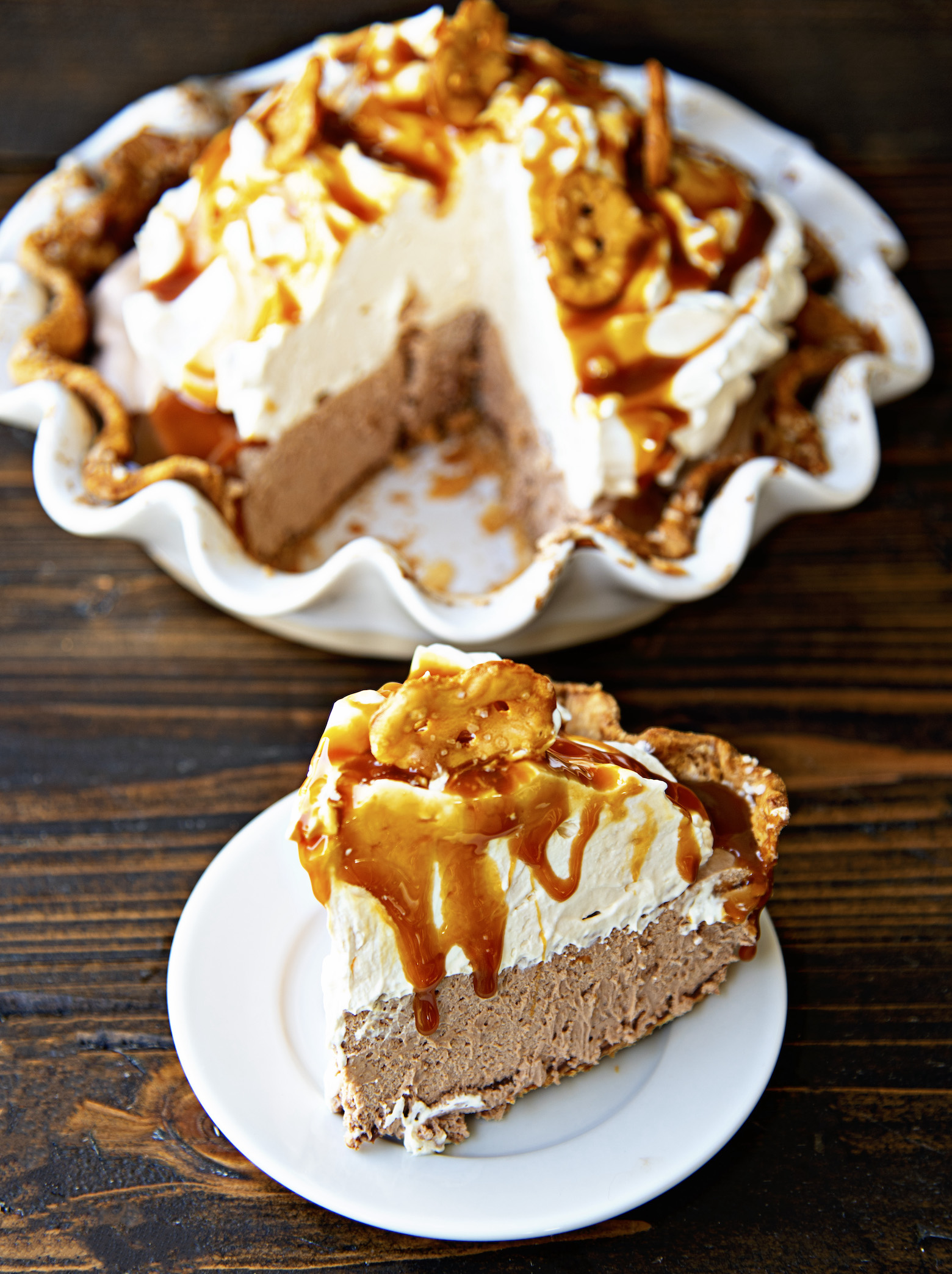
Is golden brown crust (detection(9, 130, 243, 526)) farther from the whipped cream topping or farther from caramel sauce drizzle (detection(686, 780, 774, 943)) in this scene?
caramel sauce drizzle (detection(686, 780, 774, 943))

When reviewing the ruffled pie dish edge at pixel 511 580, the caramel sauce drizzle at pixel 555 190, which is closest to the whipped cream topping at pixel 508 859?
the ruffled pie dish edge at pixel 511 580

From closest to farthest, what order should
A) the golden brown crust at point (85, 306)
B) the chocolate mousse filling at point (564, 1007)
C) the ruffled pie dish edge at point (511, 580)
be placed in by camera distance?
the chocolate mousse filling at point (564, 1007), the ruffled pie dish edge at point (511, 580), the golden brown crust at point (85, 306)

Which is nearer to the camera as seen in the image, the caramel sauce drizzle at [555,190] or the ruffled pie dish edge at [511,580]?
the ruffled pie dish edge at [511,580]

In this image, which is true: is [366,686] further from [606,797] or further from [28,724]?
[606,797]

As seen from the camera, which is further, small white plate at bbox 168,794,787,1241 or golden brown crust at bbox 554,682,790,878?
golden brown crust at bbox 554,682,790,878

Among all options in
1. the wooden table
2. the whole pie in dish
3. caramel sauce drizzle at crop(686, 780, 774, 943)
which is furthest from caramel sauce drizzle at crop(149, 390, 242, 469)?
caramel sauce drizzle at crop(686, 780, 774, 943)

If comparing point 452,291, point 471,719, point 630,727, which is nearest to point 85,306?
point 452,291

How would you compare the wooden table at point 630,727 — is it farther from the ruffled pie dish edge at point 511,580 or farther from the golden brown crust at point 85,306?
the golden brown crust at point 85,306
